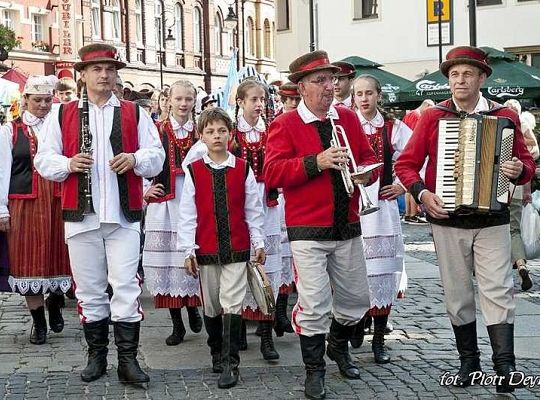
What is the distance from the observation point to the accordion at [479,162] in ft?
19.3

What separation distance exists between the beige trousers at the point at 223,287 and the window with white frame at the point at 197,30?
1830 inches

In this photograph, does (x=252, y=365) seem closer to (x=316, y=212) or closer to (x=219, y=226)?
(x=219, y=226)

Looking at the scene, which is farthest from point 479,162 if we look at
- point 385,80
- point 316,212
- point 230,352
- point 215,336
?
point 385,80

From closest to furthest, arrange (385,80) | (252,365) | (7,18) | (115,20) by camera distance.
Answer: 1. (252,365)
2. (385,80)
3. (7,18)
4. (115,20)

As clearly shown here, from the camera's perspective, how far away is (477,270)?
20.2 ft

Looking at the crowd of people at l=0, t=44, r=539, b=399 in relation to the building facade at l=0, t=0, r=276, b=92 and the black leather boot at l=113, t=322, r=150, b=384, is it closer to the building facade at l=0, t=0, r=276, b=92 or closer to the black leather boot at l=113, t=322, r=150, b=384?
the black leather boot at l=113, t=322, r=150, b=384

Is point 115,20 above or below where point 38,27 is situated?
above

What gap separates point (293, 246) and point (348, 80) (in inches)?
90.1

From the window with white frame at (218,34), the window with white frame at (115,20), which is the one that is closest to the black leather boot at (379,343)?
the window with white frame at (115,20)

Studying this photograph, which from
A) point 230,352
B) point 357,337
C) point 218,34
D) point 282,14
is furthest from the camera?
point 218,34

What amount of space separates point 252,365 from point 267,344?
0.86 ft

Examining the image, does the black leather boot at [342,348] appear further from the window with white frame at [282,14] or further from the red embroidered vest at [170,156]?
the window with white frame at [282,14]

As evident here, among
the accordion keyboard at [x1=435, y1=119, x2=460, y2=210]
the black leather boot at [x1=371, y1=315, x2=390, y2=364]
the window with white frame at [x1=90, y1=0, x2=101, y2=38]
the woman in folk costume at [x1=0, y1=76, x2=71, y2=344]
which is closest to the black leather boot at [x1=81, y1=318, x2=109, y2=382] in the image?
the woman in folk costume at [x1=0, y1=76, x2=71, y2=344]

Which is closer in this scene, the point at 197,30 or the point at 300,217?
the point at 300,217
